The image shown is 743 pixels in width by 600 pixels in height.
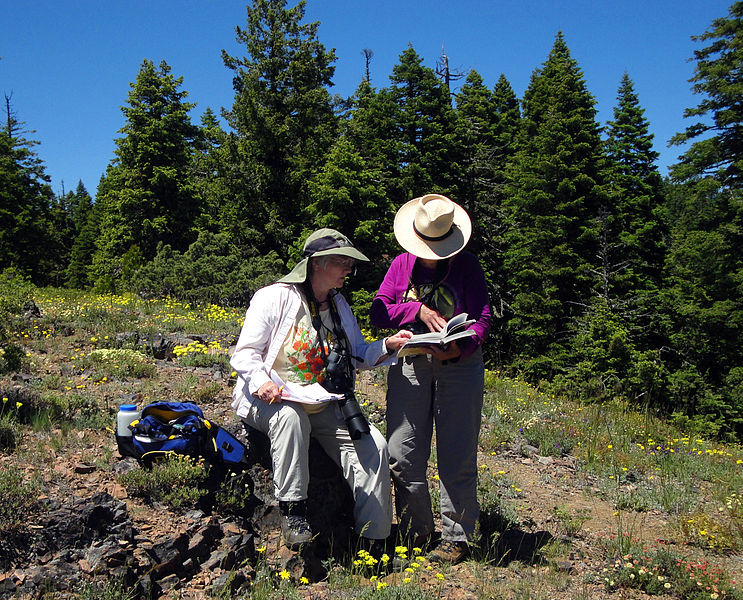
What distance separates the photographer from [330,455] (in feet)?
13.1

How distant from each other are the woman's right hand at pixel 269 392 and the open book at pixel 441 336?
812mm

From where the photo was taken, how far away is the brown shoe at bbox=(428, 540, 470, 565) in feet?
12.2

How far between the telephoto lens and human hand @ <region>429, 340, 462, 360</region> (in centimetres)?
65

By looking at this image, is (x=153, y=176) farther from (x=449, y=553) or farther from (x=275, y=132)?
(x=449, y=553)

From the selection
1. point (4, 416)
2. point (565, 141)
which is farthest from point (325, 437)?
point (565, 141)

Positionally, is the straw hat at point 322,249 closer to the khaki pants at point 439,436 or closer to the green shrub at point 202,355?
the khaki pants at point 439,436

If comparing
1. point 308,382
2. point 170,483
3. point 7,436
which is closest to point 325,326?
point 308,382

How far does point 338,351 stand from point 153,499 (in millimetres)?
1591

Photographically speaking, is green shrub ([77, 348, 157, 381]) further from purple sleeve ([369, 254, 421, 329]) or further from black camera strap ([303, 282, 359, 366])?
purple sleeve ([369, 254, 421, 329])

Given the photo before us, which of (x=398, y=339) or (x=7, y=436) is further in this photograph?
(x=7, y=436)

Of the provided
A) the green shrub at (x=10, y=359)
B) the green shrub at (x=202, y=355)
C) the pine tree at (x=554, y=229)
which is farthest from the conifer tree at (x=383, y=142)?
the green shrub at (x=10, y=359)

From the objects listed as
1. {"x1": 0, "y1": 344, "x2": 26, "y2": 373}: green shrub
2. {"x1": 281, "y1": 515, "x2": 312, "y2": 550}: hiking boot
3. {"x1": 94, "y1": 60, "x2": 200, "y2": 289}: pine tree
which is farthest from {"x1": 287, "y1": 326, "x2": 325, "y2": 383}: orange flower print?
{"x1": 94, "y1": 60, "x2": 200, "y2": 289}: pine tree

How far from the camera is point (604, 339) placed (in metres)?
18.7

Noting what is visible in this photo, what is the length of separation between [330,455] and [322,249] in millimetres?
1453
